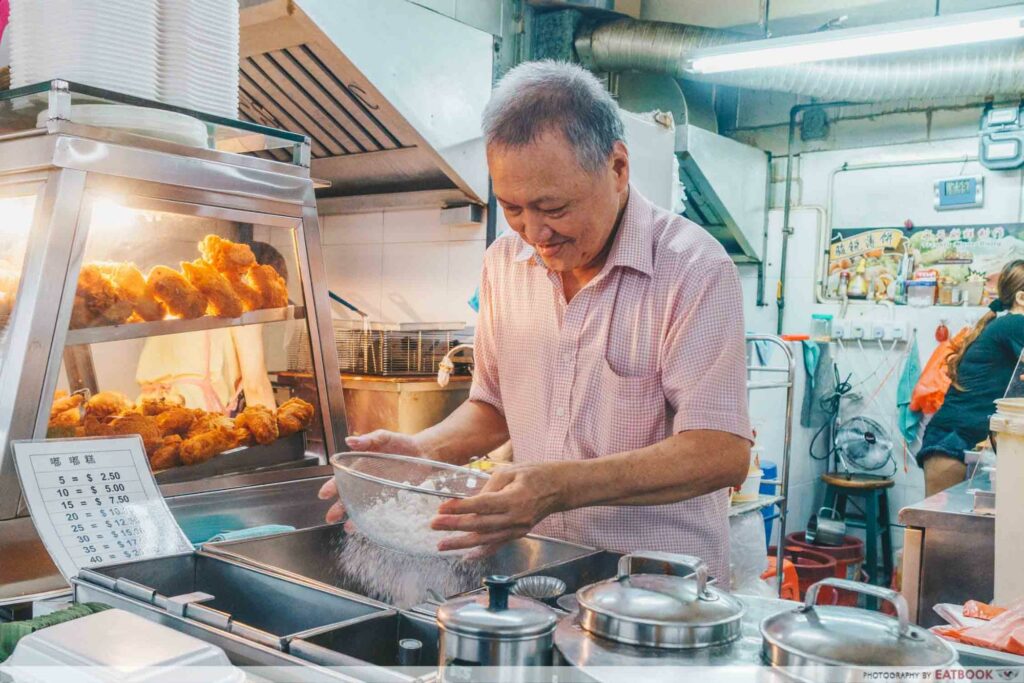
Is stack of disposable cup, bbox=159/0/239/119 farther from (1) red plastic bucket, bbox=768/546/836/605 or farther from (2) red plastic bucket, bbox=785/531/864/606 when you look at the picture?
(2) red plastic bucket, bbox=785/531/864/606

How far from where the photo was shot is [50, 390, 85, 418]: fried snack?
1748 millimetres

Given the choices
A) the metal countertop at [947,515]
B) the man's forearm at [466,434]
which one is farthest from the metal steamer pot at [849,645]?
the metal countertop at [947,515]

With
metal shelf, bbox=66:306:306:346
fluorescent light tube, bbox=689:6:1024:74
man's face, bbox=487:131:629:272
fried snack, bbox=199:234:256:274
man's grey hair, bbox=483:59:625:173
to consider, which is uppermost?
fluorescent light tube, bbox=689:6:1024:74

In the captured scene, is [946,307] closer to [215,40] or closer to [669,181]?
[669,181]

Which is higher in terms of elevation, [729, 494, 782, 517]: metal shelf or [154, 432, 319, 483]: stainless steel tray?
[154, 432, 319, 483]: stainless steel tray

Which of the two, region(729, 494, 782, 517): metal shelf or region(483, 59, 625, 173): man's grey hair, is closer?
region(483, 59, 625, 173): man's grey hair

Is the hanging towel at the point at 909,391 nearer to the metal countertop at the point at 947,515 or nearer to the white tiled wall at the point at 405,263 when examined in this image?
the metal countertop at the point at 947,515

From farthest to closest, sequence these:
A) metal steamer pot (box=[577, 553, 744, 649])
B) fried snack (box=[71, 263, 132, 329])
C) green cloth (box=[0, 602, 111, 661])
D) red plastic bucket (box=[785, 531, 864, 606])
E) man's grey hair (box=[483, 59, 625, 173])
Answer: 1. red plastic bucket (box=[785, 531, 864, 606])
2. fried snack (box=[71, 263, 132, 329])
3. man's grey hair (box=[483, 59, 625, 173])
4. green cloth (box=[0, 602, 111, 661])
5. metal steamer pot (box=[577, 553, 744, 649])

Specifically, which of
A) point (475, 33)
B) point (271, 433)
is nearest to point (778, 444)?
point (475, 33)

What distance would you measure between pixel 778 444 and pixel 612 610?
5529 millimetres

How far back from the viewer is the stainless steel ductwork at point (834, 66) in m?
5.07

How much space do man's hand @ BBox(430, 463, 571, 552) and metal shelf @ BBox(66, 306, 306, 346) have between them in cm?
101

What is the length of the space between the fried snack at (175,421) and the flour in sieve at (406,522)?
82 cm

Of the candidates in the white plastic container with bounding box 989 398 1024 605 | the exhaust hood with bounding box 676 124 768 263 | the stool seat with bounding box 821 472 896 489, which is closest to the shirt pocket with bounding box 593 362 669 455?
the white plastic container with bounding box 989 398 1024 605
